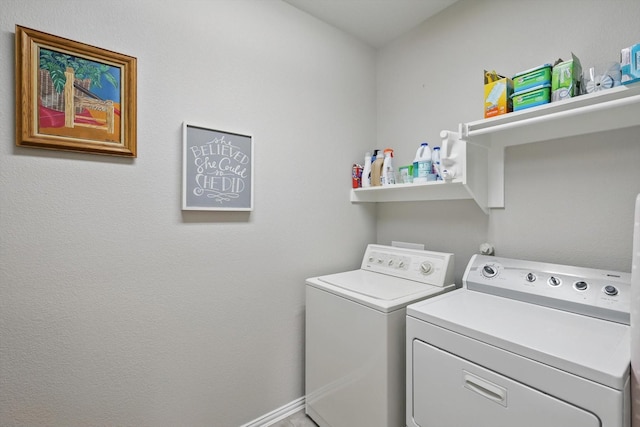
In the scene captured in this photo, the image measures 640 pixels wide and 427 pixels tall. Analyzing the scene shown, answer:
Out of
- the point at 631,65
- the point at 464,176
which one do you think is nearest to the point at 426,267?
the point at 464,176

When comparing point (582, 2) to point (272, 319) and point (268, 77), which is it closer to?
point (268, 77)

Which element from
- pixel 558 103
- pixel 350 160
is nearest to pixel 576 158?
pixel 558 103

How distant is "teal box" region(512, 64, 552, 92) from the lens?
1244 millimetres

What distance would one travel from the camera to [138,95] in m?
1.34

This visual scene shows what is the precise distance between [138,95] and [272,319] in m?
1.39

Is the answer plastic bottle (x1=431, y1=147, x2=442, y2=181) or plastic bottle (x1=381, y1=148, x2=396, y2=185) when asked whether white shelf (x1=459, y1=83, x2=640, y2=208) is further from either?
plastic bottle (x1=381, y1=148, x2=396, y2=185)

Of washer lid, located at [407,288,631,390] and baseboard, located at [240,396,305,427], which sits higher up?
washer lid, located at [407,288,631,390]

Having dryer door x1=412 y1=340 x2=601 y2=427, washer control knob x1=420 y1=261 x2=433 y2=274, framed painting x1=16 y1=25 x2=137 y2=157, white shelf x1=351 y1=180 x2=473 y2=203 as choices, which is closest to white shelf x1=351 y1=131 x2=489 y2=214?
white shelf x1=351 y1=180 x2=473 y2=203

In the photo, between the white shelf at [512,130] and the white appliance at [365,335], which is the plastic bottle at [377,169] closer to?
→ the white shelf at [512,130]

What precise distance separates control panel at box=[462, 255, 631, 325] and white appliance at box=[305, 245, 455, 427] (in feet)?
0.66

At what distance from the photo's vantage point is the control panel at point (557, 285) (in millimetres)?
1097

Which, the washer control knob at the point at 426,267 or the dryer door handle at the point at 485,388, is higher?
the washer control knob at the point at 426,267

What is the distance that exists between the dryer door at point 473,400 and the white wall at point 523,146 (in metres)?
0.79

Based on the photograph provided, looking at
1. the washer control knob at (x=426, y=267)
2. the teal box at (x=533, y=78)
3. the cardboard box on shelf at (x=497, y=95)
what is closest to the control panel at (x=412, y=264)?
the washer control knob at (x=426, y=267)
